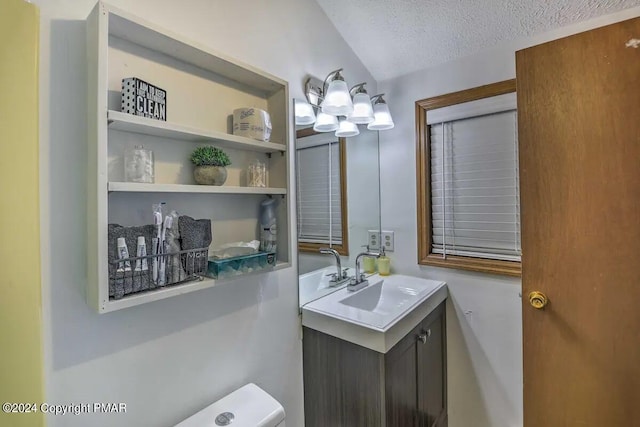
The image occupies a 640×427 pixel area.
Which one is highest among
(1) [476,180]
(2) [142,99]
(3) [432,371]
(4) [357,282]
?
(2) [142,99]

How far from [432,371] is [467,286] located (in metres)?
0.50

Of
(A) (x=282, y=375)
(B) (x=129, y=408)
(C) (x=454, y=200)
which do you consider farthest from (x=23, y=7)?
(C) (x=454, y=200)

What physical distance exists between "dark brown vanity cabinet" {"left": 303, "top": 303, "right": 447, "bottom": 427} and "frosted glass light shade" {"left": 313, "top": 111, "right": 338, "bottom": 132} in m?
1.01

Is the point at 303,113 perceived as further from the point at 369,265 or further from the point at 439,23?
the point at 369,265

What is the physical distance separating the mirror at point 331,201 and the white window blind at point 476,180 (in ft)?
1.31

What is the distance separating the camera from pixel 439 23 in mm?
1484

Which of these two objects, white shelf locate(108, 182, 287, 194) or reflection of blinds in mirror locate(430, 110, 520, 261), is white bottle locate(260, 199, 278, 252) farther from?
reflection of blinds in mirror locate(430, 110, 520, 261)

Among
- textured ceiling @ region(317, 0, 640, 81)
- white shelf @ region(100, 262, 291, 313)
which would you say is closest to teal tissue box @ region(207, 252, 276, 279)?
white shelf @ region(100, 262, 291, 313)

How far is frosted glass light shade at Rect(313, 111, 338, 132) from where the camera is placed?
4.92 ft

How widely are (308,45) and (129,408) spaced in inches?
63.3

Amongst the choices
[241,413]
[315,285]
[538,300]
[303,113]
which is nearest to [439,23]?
[303,113]

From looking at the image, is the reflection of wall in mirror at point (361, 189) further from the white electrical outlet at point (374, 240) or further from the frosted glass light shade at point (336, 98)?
the frosted glass light shade at point (336, 98)

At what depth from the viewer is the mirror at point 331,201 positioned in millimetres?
1444

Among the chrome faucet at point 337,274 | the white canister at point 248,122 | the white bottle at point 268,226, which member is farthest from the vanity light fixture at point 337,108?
the chrome faucet at point 337,274
